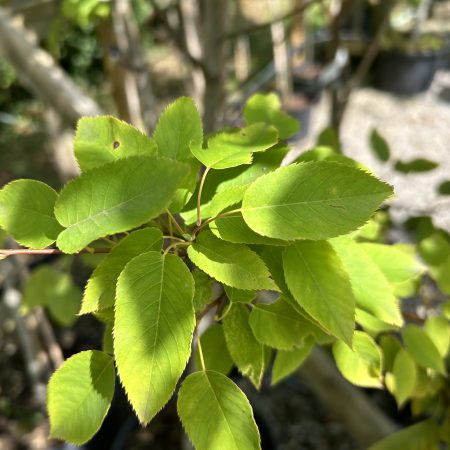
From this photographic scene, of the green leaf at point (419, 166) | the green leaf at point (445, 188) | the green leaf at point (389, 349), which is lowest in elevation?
the green leaf at point (445, 188)

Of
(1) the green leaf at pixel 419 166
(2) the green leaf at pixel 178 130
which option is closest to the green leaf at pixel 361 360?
(2) the green leaf at pixel 178 130

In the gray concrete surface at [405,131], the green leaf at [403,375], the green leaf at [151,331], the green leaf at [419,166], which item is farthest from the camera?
the gray concrete surface at [405,131]

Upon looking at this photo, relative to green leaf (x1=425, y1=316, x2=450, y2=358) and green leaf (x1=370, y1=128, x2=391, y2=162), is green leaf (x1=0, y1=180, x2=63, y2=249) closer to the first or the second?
green leaf (x1=425, y1=316, x2=450, y2=358)

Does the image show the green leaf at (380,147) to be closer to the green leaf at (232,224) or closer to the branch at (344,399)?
the branch at (344,399)

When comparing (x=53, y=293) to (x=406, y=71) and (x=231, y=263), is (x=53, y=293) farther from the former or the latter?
(x=406, y=71)

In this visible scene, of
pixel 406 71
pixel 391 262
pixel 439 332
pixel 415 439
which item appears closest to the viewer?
pixel 391 262

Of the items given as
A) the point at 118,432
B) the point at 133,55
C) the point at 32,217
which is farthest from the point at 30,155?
the point at 32,217

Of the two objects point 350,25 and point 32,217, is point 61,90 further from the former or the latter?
point 350,25

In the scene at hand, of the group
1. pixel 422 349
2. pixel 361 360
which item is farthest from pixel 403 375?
pixel 361 360
